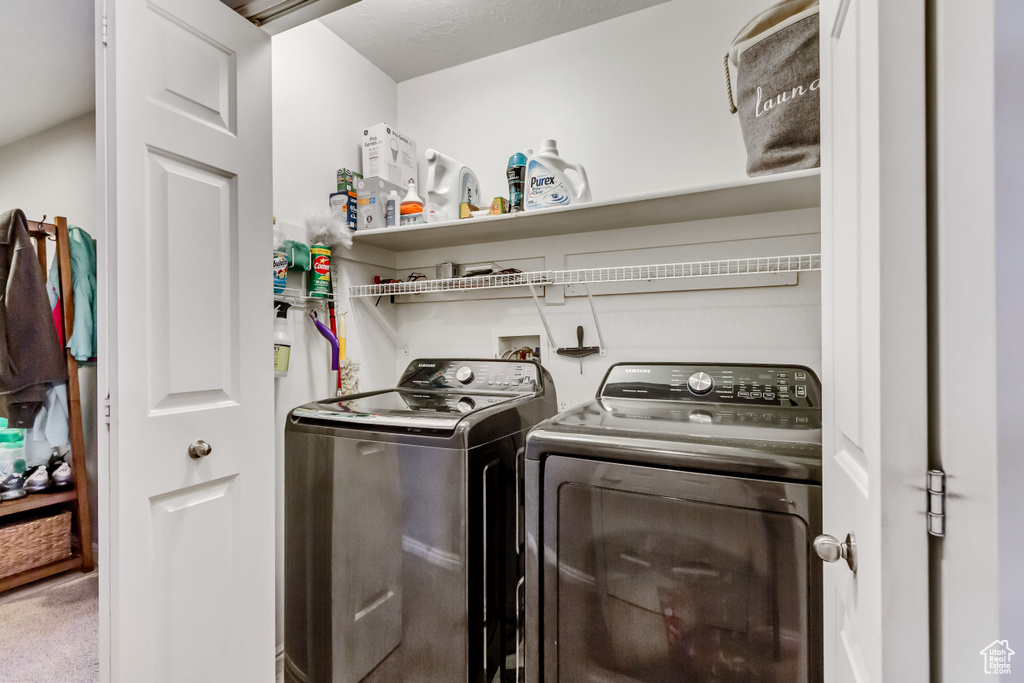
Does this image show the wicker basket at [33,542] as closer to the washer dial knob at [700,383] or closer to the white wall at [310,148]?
the white wall at [310,148]

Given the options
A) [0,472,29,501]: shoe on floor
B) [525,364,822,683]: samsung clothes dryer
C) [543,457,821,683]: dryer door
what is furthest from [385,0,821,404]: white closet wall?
[0,472,29,501]: shoe on floor

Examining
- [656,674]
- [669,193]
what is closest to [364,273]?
[669,193]

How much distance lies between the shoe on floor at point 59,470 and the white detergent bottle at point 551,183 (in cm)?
162

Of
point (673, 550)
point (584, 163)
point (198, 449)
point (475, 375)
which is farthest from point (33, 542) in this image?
point (584, 163)

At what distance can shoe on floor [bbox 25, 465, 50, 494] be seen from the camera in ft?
3.81

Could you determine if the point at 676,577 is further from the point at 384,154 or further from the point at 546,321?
the point at 384,154

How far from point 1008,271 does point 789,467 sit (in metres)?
0.64

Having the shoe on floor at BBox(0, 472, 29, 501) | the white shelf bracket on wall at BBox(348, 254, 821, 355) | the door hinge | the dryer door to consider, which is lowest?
the dryer door

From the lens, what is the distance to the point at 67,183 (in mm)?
1161

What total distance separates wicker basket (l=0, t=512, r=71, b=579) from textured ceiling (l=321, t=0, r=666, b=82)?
2.07 m

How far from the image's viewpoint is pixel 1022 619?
15.0 inches

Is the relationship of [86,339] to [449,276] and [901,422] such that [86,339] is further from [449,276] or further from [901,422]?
[901,422]

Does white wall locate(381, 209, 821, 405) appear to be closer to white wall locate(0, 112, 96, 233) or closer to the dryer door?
the dryer door

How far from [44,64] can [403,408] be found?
4.20 feet
